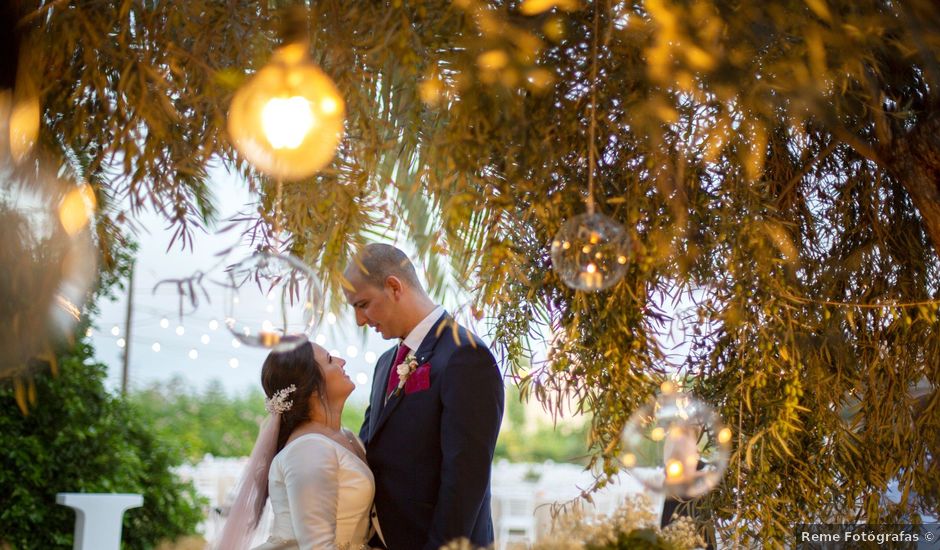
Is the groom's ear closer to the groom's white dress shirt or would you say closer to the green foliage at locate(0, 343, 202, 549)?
the groom's white dress shirt

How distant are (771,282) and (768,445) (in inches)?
17.7

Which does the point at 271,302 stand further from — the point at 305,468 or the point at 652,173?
the point at 652,173

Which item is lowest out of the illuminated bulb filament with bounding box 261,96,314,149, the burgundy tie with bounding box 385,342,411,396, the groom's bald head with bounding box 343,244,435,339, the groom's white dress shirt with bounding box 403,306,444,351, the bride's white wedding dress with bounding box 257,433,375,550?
the bride's white wedding dress with bounding box 257,433,375,550

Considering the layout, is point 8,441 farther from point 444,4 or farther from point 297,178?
point 444,4

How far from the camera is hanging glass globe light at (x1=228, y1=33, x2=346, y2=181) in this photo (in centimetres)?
195

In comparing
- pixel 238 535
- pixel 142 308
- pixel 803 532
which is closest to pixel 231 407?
pixel 142 308

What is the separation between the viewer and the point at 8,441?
5.69 m

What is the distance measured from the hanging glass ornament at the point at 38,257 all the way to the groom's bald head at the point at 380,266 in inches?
38.5

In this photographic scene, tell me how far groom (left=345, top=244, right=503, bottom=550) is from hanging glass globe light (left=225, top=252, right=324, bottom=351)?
0.58 metres

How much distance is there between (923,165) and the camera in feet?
7.76

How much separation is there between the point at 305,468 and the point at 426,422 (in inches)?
14.8

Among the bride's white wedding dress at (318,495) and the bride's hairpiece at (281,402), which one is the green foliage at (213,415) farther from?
the bride's white wedding dress at (318,495)

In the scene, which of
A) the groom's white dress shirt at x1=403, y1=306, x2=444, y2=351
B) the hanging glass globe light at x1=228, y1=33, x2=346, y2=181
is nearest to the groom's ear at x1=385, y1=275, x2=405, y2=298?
the groom's white dress shirt at x1=403, y1=306, x2=444, y2=351

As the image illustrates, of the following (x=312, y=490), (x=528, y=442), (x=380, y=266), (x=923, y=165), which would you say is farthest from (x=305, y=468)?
(x=528, y=442)
